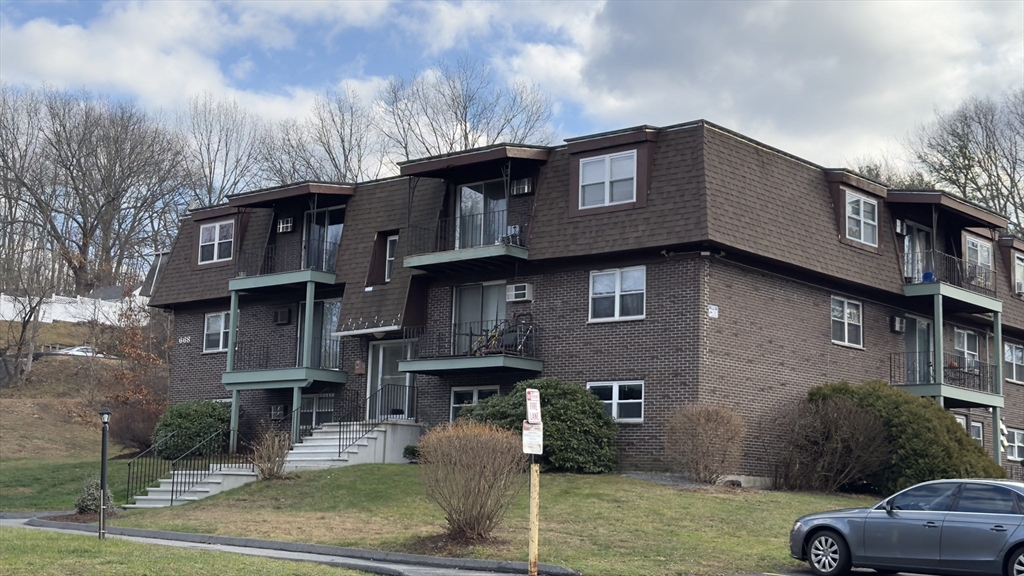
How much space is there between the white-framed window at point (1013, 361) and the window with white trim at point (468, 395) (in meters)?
17.1

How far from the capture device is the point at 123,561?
1509 cm

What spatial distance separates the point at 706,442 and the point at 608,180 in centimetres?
693

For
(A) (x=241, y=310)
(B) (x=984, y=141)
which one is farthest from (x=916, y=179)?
(A) (x=241, y=310)

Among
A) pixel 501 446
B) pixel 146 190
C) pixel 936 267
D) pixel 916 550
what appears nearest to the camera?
pixel 916 550

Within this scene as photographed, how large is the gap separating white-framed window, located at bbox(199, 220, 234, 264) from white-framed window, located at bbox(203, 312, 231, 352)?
5.70 feet

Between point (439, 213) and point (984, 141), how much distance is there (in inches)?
1222

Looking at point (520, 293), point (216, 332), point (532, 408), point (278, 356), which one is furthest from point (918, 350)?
point (532, 408)

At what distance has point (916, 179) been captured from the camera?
54.2 meters

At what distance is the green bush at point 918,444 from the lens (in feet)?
84.2

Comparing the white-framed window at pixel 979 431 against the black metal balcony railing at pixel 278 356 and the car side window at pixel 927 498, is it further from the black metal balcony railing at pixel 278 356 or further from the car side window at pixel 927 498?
the car side window at pixel 927 498

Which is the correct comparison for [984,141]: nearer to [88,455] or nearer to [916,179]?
[916,179]

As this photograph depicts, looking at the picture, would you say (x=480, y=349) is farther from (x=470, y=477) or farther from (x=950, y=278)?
(x=950, y=278)

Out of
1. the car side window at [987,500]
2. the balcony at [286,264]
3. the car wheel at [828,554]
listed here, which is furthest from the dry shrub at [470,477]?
the balcony at [286,264]

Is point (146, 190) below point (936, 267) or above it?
above
